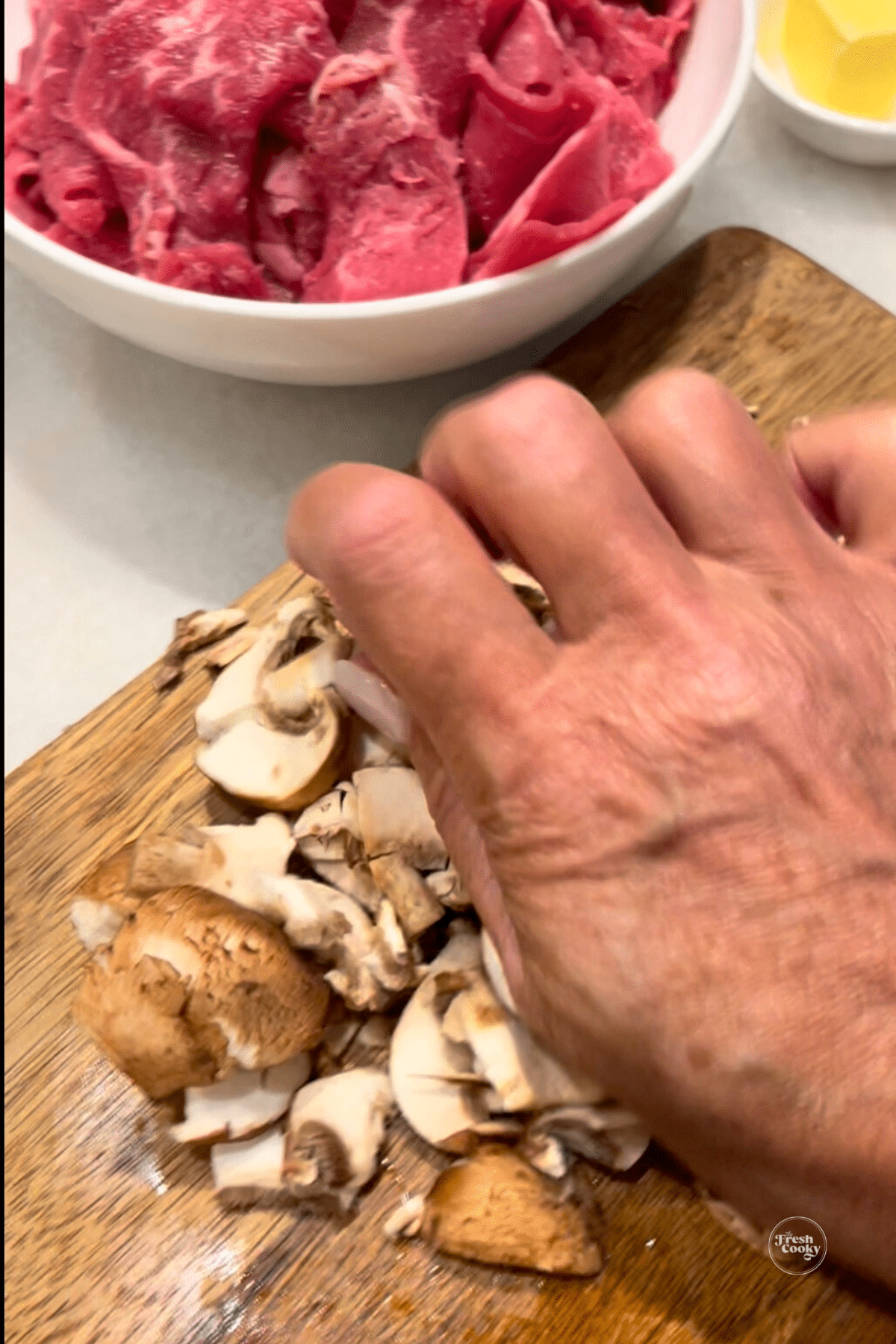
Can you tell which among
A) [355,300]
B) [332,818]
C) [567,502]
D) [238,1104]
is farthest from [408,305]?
[238,1104]

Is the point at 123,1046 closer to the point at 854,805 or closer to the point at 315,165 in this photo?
the point at 854,805

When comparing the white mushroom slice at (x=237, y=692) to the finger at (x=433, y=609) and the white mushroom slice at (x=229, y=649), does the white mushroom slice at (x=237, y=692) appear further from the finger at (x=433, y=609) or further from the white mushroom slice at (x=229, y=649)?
the finger at (x=433, y=609)

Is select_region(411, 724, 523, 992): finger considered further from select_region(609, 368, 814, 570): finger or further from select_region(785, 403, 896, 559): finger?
select_region(785, 403, 896, 559): finger

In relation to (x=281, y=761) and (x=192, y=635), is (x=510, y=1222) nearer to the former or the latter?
(x=281, y=761)

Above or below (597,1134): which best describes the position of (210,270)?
above

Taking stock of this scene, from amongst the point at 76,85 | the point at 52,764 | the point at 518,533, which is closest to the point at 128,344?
the point at 76,85

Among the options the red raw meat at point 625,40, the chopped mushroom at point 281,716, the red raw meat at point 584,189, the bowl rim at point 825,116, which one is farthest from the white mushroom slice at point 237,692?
the bowl rim at point 825,116
